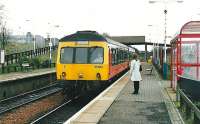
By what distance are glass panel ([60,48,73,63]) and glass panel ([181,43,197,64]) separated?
6.54 m

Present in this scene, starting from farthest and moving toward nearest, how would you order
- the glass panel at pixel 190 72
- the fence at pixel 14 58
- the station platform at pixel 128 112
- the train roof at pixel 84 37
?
the fence at pixel 14 58
the train roof at pixel 84 37
the glass panel at pixel 190 72
the station platform at pixel 128 112

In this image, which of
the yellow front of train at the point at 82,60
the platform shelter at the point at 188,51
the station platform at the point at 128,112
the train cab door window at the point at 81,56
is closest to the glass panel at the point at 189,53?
the platform shelter at the point at 188,51

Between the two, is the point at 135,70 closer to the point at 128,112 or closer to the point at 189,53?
the point at 189,53

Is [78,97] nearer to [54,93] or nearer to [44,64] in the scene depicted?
[54,93]

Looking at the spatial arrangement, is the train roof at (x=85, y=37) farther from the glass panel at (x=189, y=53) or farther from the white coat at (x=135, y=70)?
the glass panel at (x=189, y=53)

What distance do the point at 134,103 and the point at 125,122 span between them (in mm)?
4618

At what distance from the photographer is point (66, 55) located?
22531 mm

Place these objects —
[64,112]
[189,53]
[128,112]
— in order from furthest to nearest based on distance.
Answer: [64,112], [189,53], [128,112]

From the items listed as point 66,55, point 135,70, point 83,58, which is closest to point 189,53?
point 135,70

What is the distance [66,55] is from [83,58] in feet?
2.69

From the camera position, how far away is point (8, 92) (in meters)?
26.8

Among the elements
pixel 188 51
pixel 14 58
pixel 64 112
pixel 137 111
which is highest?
pixel 188 51

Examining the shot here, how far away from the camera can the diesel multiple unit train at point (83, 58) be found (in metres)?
21.9

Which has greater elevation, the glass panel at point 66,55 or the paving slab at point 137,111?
the glass panel at point 66,55
